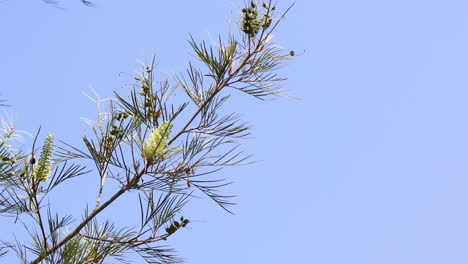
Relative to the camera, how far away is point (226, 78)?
1.32 metres

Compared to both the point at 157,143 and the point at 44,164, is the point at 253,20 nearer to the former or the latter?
the point at 157,143

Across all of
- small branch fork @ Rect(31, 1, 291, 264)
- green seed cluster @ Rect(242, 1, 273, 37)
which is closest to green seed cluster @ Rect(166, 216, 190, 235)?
small branch fork @ Rect(31, 1, 291, 264)

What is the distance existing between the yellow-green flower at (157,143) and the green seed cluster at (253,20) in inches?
9.5

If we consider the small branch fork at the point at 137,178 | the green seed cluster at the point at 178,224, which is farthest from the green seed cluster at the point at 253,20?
the green seed cluster at the point at 178,224

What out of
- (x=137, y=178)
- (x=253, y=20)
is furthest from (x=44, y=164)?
(x=253, y=20)

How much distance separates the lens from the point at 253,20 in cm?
135

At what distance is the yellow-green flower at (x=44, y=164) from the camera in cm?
114

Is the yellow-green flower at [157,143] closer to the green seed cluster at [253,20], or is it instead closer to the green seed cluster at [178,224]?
the green seed cluster at [178,224]

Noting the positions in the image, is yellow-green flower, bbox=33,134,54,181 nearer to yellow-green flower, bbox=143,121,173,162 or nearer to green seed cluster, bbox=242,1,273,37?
yellow-green flower, bbox=143,121,173,162

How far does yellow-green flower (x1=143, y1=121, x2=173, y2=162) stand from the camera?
1197mm

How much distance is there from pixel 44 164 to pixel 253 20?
0.44m

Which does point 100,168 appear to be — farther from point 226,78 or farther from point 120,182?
point 226,78

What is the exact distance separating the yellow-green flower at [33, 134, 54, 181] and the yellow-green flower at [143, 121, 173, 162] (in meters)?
0.14

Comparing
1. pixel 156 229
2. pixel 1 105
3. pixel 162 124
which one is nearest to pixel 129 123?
pixel 162 124
